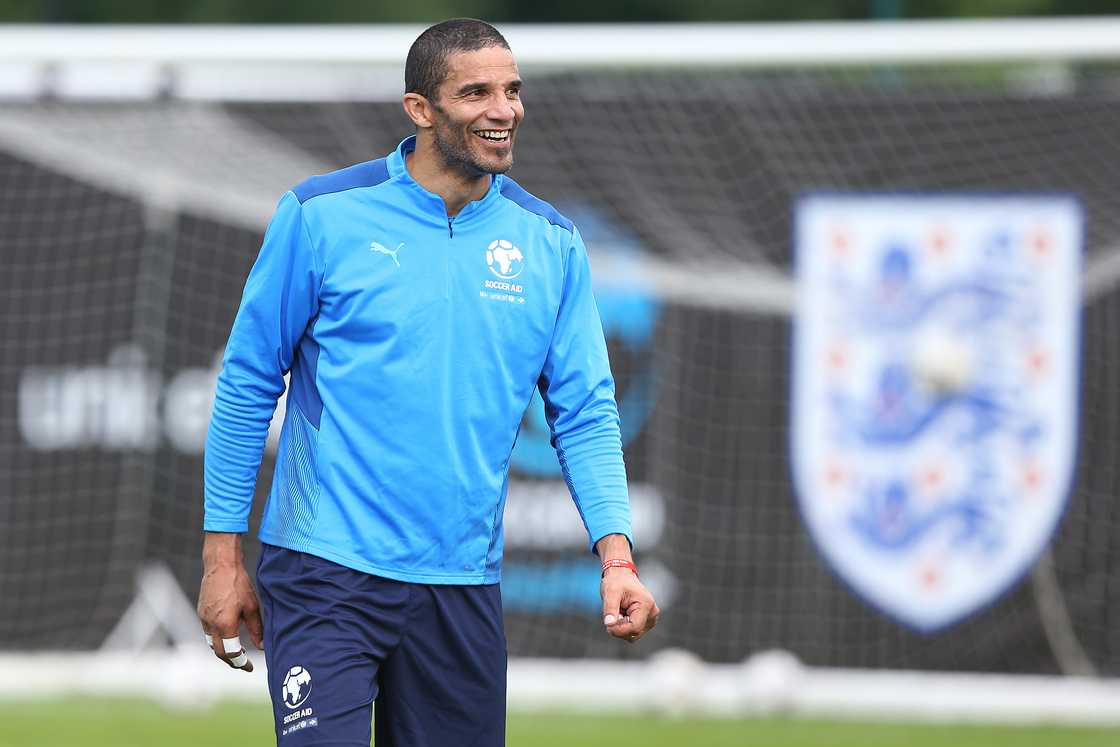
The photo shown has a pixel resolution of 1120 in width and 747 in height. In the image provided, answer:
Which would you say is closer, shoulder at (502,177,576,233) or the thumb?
the thumb

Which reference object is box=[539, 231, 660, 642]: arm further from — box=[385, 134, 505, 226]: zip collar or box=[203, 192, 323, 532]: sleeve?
box=[203, 192, 323, 532]: sleeve

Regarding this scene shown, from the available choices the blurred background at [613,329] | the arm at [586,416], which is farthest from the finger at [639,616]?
the blurred background at [613,329]

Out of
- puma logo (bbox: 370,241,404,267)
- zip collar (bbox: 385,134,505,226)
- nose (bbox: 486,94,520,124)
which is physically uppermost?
nose (bbox: 486,94,520,124)

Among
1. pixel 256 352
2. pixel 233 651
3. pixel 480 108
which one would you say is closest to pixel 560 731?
pixel 233 651

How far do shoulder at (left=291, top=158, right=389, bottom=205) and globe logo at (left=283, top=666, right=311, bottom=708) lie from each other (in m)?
0.93

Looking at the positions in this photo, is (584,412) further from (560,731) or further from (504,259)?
(560,731)

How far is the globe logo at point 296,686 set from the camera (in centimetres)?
349

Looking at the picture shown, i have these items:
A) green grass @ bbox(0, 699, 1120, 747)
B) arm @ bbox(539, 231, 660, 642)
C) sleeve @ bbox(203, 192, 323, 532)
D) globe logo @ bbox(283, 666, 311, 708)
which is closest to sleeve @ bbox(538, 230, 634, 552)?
arm @ bbox(539, 231, 660, 642)

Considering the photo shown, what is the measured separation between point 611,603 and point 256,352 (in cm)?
86

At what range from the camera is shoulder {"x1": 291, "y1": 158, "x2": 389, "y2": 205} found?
144 inches

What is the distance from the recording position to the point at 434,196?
3.68m

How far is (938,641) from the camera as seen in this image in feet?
27.7

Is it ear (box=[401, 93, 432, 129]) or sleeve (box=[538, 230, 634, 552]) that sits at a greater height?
ear (box=[401, 93, 432, 129])

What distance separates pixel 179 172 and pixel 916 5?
37.9 feet
